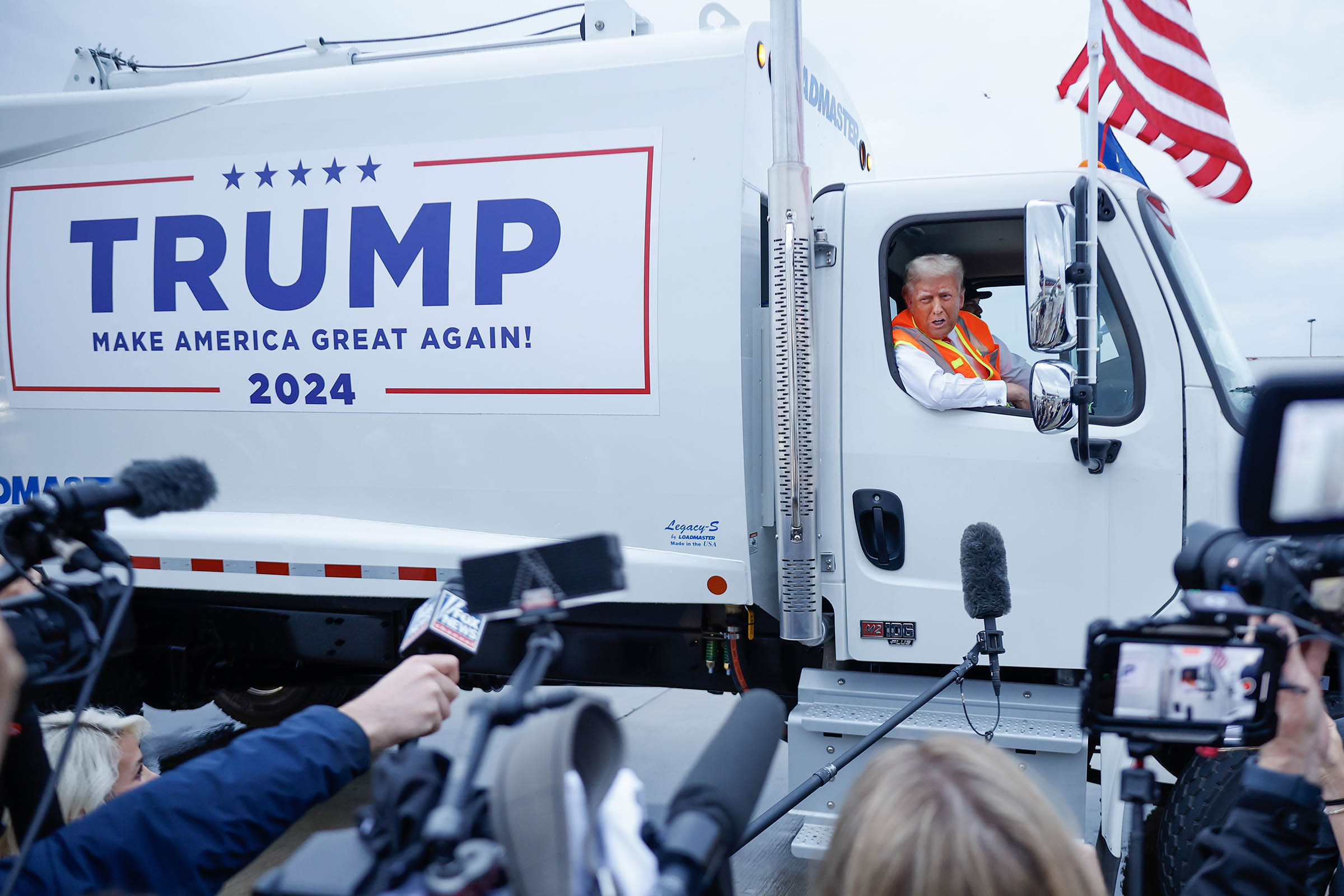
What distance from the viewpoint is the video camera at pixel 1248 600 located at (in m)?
1.12

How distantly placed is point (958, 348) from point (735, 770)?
9.24 ft

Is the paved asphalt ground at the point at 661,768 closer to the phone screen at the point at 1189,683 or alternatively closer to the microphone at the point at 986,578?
the microphone at the point at 986,578

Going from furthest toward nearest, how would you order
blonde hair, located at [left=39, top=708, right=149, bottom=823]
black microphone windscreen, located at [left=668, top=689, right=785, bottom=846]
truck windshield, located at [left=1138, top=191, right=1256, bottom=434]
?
1. truck windshield, located at [left=1138, top=191, right=1256, bottom=434]
2. blonde hair, located at [left=39, top=708, right=149, bottom=823]
3. black microphone windscreen, located at [left=668, top=689, right=785, bottom=846]

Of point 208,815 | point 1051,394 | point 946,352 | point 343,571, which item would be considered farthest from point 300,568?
point 1051,394

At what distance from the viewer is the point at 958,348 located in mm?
3521

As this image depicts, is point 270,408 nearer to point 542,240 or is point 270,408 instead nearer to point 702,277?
point 542,240

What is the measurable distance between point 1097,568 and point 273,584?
2943mm

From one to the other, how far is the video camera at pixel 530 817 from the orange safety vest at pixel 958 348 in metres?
2.53

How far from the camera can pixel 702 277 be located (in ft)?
10.7

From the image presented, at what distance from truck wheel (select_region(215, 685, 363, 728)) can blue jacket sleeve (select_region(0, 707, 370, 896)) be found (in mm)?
4226

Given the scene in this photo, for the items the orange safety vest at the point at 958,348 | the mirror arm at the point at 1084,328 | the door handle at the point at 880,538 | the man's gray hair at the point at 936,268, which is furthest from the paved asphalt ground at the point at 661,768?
the man's gray hair at the point at 936,268

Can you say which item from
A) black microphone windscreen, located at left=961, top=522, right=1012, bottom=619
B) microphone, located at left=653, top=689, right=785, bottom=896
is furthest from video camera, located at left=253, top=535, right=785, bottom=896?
black microphone windscreen, located at left=961, top=522, right=1012, bottom=619

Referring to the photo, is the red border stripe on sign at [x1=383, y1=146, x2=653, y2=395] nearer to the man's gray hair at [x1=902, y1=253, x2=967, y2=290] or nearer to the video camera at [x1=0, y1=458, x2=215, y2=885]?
the man's gray hair at [x1=902, y1=253, x2=967, y2=290]

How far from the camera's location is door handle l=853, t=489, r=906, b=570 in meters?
3.37
